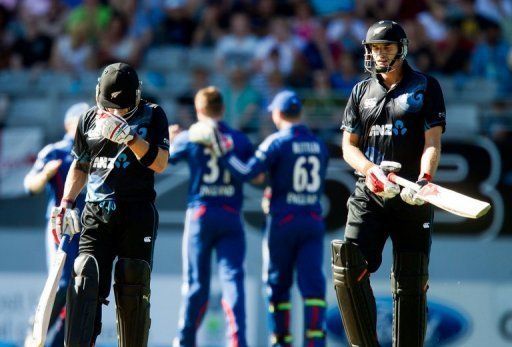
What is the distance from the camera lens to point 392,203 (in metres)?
6.61

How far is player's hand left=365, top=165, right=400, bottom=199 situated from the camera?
627cm

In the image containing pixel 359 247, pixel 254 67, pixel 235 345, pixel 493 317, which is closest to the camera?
pixel 359 247

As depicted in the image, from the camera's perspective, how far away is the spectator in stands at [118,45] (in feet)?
44.9

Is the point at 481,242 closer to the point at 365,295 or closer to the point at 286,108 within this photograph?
the point at 286,108

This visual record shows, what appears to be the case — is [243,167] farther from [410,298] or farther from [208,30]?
[208,30]

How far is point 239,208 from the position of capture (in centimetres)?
912

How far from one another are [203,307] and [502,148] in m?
3.82

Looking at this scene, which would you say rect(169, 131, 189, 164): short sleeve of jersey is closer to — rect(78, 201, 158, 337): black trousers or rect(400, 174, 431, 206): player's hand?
rect(78, 201, 158, 337): black trousers

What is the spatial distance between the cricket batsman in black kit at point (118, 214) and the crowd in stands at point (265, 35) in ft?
19.6

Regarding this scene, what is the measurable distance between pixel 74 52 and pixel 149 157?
303 inches

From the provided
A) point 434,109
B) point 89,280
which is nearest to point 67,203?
point 89,280

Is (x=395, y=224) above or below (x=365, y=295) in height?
above

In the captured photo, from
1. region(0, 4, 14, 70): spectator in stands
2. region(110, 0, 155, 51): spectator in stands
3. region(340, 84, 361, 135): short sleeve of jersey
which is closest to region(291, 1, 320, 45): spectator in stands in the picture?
region(110, 0, 155, 51): spectator in stands

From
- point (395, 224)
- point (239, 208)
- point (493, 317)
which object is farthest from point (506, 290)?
A: point (395, 224)
